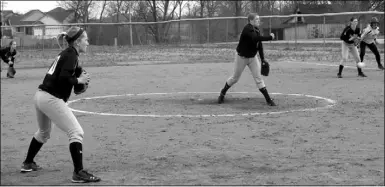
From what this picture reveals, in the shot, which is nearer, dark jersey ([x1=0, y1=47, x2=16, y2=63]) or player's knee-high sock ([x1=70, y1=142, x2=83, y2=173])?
player's knee-high sock ([x1=70, y1=142, x2=83, y2=173])

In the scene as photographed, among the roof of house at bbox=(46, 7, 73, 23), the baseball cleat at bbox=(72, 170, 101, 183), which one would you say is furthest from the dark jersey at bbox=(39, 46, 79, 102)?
the roof of house at bbox=(46, 7, 73, 23)

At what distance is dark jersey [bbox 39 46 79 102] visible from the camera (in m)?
6.84

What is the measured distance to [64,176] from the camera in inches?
281

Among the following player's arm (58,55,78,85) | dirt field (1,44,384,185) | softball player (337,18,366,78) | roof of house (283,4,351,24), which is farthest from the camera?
roof of house (283,4,351,24)

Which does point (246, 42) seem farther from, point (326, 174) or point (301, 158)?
point (326, 174)

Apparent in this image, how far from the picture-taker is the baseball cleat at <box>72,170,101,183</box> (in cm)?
673

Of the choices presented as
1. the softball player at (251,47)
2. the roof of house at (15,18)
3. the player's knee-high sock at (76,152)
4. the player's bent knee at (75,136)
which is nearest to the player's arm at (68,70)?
the player's bent knee at (75,136)

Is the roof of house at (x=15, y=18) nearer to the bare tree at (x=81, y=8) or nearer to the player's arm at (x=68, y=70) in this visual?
the bare tree at (x=81, y=8)

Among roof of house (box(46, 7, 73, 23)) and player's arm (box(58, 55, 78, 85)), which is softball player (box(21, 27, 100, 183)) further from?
roof of house (box(46, 7, 73, 23))

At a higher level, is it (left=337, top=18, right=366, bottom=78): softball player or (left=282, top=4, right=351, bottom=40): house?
(left=282, top=4, right=351, bottom=40): house

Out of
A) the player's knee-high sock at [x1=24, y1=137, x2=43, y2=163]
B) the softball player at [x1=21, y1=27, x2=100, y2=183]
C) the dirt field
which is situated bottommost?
the dirt field

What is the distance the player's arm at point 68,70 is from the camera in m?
6.83

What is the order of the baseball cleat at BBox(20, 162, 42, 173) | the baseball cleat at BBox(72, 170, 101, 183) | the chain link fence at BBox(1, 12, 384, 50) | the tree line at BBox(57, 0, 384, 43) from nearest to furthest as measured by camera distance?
the baseball cleat at BBox(72, 170, 101, 183)
the baseball cleat at BBox(20, 162, 42, 173)
the chain link fence at BBox(1, 12, 384, 50)
the tree line at BBox(57, 0, 384, 43)

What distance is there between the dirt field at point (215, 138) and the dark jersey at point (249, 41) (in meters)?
1.23
